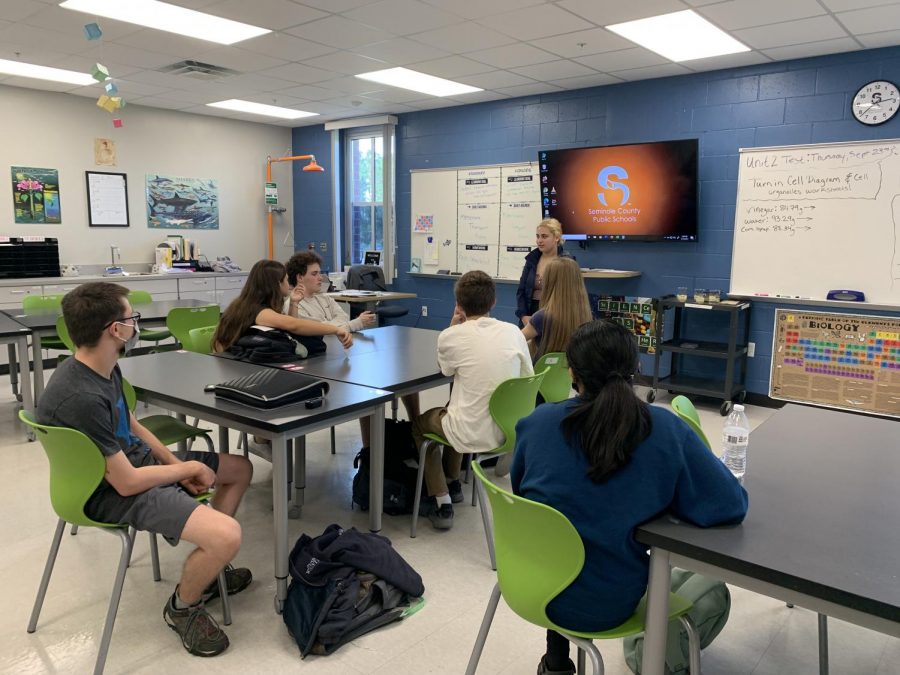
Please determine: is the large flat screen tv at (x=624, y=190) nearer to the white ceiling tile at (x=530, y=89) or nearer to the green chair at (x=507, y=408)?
the white ceiling tile at (x=530, y=89)

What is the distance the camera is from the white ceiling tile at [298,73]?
217 inches

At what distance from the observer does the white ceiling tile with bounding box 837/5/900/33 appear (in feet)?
12.7

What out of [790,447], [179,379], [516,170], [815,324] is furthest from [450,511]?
[516,170]

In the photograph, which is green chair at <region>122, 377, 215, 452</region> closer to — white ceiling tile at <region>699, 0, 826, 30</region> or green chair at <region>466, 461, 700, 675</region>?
green chair at <region>466, 461, 700, 675</region>

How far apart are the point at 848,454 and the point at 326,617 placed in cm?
170

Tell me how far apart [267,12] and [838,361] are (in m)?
4.75

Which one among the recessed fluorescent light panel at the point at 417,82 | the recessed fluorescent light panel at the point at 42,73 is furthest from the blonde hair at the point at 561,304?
the recessed fluorescent light panel at the point at 42,73

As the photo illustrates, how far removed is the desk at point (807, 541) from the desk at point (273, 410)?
4.16 feet

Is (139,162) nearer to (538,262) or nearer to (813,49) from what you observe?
(538,262)

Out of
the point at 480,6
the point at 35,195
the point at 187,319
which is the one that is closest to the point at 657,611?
the point at 480,6

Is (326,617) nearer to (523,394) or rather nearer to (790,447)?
(523,394)

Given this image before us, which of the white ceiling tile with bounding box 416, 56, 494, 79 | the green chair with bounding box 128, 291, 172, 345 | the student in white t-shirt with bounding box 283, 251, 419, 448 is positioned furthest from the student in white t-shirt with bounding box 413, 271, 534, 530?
the green chair with bounding box 128, 291, 172, 345

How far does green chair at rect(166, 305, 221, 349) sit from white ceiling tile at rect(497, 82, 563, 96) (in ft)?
11.2

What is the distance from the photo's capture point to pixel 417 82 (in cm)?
602
